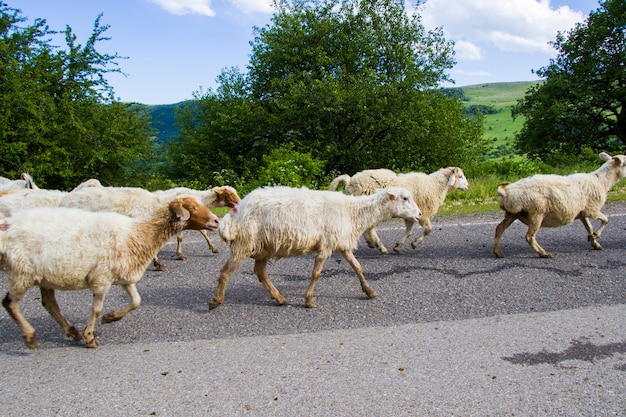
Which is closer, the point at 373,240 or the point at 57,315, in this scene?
the point at 57,315

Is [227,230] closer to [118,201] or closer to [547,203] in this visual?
[118,201]

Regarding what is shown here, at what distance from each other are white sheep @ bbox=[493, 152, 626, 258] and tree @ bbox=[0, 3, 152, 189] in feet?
51.2

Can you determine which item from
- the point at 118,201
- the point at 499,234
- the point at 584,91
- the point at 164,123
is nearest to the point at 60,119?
the point at 164,123

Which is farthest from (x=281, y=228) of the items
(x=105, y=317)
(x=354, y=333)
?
(x=105, y=317)

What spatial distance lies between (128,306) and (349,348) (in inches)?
99.0

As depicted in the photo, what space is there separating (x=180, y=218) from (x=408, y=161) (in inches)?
698

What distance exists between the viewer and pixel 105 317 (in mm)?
5855

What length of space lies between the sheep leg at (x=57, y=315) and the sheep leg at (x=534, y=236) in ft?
22.6

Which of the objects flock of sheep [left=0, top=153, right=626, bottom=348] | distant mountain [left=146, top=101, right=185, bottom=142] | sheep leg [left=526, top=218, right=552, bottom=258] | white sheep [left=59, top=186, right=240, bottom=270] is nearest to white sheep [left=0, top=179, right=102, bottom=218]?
flock of sheep [left=0, top=153, right=626, bottom=348]

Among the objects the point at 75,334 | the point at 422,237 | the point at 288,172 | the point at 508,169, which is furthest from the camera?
the point at 508,169

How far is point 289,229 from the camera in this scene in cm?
656

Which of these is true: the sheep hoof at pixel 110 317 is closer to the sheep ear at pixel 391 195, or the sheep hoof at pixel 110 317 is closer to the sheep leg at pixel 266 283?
the sheep leg at pixel 266 283

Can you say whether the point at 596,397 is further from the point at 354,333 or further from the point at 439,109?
the point at 439,109

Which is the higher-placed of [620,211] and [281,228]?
[281,228]
